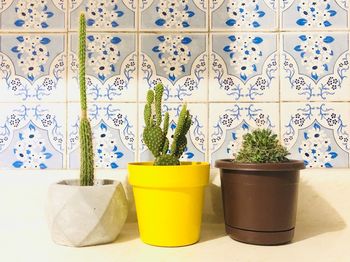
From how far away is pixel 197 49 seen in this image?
33.4 inches

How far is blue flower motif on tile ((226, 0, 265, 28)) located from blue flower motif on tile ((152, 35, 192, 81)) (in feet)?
0.36

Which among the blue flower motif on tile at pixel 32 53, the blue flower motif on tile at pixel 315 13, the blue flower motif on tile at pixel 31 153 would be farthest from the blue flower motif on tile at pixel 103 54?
the blue flower motif on tile at pixel 315 13

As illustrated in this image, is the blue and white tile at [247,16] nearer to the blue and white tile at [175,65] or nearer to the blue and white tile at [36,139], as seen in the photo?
the blue and white tile at [175,65]

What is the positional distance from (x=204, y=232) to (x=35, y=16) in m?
0.62

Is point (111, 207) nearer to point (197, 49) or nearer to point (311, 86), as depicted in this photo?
point (197, 49)

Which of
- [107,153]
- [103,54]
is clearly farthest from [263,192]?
[103,54]

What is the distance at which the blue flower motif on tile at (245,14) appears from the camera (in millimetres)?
849

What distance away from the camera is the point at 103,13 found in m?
0.86

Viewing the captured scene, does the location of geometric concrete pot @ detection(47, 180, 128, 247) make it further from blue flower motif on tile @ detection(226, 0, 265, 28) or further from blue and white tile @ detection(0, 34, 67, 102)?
blue flower motif on tile @ detection(226, 0, 265, 28)

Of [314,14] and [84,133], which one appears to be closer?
[84,133]

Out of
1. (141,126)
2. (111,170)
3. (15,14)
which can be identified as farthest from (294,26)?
(15,14)

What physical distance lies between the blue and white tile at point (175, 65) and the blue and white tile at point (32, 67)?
190 mm

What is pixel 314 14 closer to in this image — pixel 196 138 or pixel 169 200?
pixel 196 138

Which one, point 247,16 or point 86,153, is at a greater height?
point 247,16
